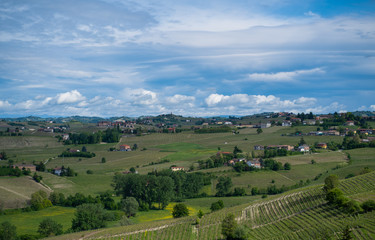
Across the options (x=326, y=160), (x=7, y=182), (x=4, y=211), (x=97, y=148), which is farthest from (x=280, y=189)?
(x=97, y=148)

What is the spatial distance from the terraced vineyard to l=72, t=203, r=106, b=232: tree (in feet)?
32.0

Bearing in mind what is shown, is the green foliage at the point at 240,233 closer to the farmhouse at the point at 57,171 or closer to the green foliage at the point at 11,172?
the green foliage at the point at 11,172

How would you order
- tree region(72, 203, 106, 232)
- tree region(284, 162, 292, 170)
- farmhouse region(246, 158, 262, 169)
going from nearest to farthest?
tree region(72, 203, 106, 232), tree region(284, 162, 292, 170), farmhouse region(246, 158, 262, 169)

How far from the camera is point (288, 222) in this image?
125 ft

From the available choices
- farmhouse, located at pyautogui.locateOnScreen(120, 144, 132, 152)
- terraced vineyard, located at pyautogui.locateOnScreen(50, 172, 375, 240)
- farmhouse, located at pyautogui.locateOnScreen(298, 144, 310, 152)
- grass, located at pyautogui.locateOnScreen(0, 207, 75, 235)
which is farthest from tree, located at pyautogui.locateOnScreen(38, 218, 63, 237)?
farmhouse, located at pyautogui.locateOnScreen(120, 144, 132, 152)

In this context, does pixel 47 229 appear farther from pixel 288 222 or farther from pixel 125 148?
pixel 125 148

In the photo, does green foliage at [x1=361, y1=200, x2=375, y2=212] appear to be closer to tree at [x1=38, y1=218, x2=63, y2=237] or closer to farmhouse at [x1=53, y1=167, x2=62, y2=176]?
tree at [x1=38, y1=218, x2=63, y2=237]

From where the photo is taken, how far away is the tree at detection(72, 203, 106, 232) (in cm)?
5562

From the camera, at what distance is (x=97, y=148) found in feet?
492

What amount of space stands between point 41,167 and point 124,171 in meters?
27.2

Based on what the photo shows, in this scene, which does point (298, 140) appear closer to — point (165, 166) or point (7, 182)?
point (165, 166)

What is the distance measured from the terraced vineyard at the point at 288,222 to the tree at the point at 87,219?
976 cm

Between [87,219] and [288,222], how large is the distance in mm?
34176

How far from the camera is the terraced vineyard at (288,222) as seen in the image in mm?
31609
